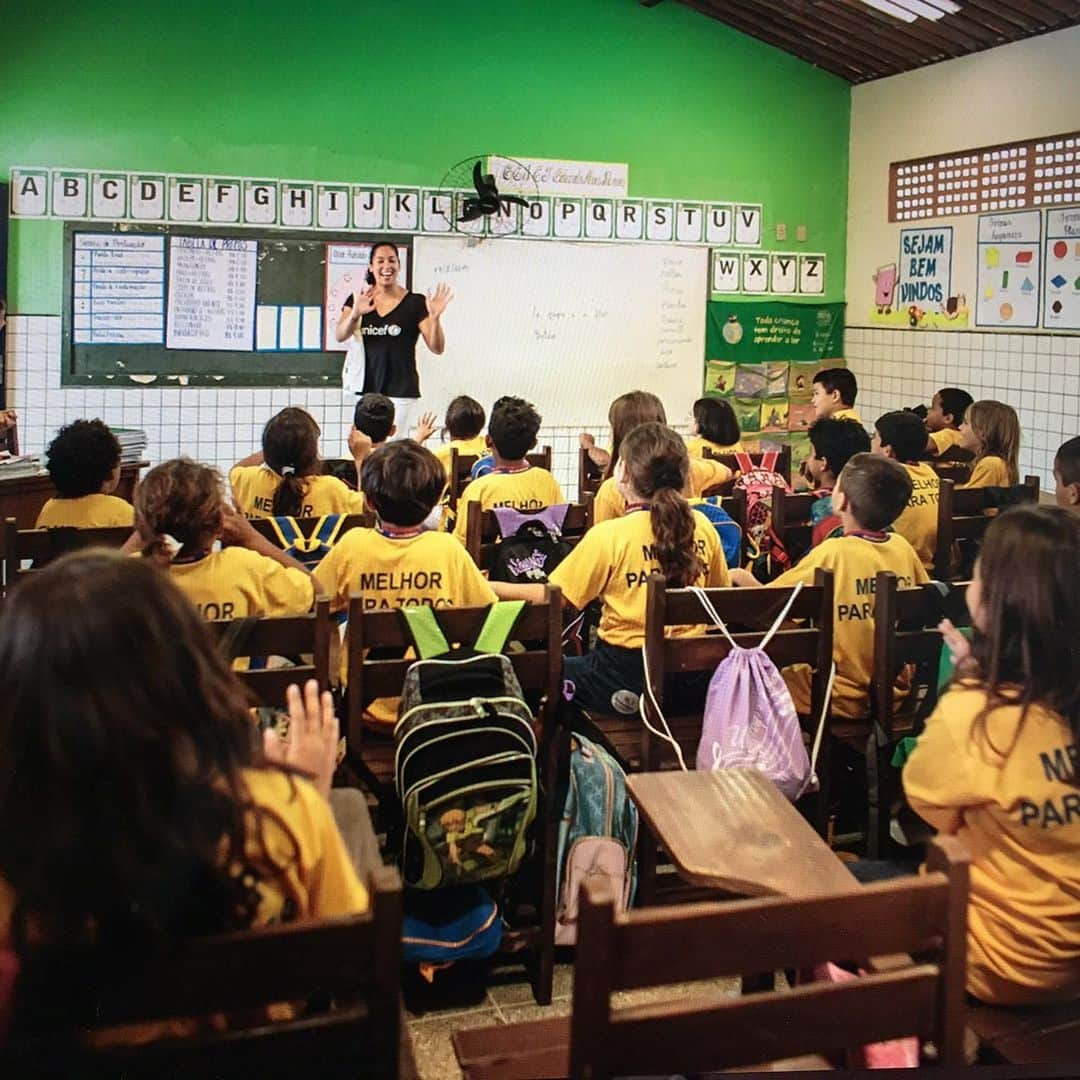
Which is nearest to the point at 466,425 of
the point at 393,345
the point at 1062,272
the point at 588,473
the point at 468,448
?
the point at 468,448

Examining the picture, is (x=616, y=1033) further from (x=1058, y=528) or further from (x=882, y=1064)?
(x=1058, y=528)

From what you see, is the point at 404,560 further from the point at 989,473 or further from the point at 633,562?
the point at 989,473

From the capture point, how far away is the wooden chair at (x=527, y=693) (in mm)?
2426

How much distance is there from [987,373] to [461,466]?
3.50 metres

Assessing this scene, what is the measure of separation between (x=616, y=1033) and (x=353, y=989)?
26 cm

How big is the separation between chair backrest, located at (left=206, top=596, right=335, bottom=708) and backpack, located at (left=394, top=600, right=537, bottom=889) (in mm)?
192

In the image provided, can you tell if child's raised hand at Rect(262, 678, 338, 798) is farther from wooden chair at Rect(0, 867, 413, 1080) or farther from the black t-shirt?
the black t-shirt

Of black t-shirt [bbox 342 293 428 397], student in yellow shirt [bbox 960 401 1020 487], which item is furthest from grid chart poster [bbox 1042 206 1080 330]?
black t-shirt [bbox 342 293 428 397]

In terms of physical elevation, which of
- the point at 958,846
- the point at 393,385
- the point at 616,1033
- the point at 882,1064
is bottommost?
the point at 882,1064

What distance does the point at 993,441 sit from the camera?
16.5ft

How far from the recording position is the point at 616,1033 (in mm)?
1210

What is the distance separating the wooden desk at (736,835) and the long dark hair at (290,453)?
94.0 inches

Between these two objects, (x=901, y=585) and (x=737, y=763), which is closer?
(x=737, y=763)

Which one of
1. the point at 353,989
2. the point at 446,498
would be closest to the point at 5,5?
the point at 446,498
